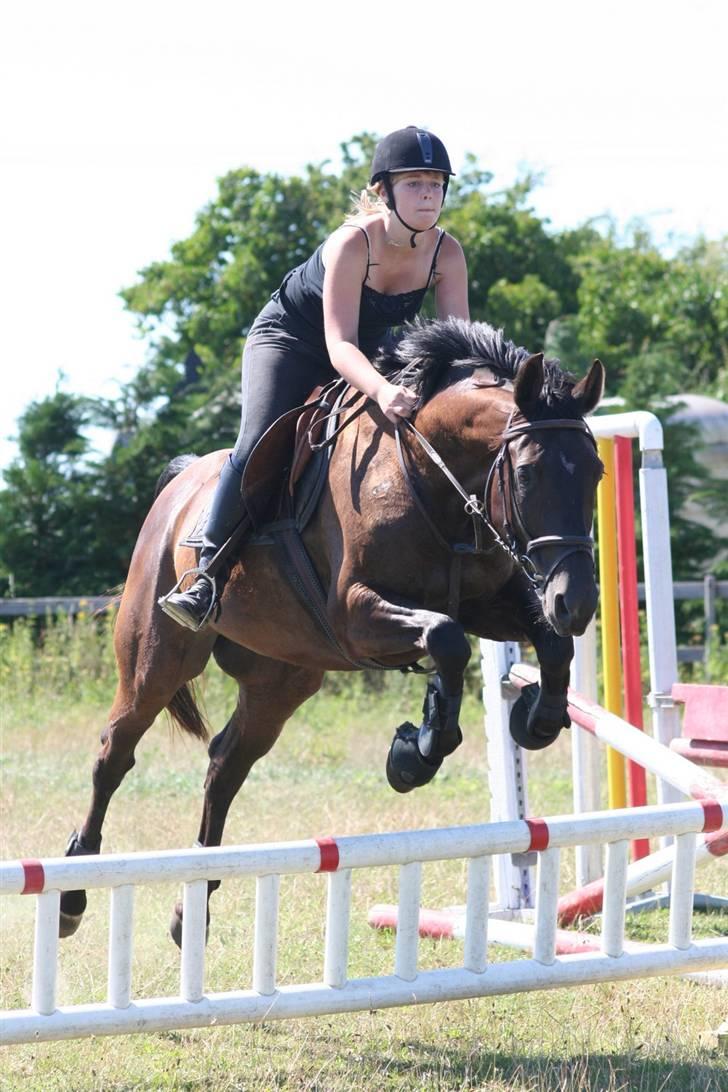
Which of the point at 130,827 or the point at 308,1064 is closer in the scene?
the point at 308,1064

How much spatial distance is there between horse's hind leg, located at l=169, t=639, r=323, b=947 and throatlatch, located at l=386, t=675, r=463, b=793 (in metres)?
1.33

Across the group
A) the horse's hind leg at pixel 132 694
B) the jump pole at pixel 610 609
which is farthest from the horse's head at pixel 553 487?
the jump pole at pixel 610 609

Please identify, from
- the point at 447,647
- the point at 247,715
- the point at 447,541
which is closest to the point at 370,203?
the point at 447,541

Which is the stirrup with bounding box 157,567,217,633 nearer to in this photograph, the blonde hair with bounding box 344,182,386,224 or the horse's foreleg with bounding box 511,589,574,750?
the horse's foreleg with bounding box 511,589,574,750

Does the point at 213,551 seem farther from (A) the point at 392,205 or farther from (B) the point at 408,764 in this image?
(A) the point at 392,205

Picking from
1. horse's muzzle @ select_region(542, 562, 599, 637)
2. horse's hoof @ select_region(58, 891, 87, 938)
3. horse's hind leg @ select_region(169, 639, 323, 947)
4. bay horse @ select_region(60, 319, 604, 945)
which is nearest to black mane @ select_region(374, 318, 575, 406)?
bay horse @ select_region(60, 319, 604, 945)

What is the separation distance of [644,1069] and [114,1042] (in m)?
1.59

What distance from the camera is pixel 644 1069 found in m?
4.03

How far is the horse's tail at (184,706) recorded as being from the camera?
20.3ft

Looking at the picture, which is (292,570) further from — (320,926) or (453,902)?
(453,902)

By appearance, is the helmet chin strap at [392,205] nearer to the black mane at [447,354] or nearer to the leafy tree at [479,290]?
the black mane at [447,354]

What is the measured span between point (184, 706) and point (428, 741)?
2.36 metres

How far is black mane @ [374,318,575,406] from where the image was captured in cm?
440

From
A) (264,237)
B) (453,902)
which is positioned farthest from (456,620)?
(264,237)
